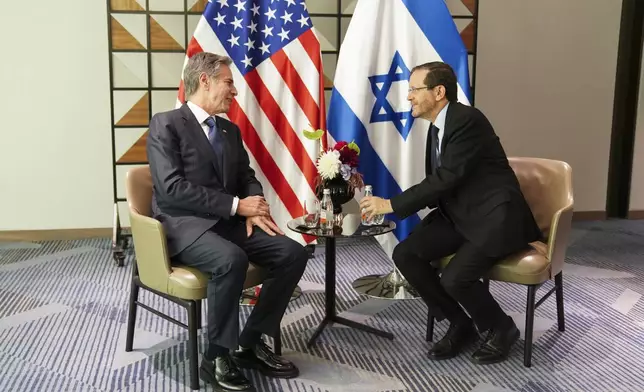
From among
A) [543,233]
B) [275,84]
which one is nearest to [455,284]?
[543,233]

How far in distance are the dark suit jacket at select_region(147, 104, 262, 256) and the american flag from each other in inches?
40.5

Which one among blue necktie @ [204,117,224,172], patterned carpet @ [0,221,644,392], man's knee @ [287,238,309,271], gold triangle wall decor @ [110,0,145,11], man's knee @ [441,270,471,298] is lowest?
patterned carpet @ [0,221,644,392]

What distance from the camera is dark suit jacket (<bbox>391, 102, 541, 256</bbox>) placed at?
118 inches

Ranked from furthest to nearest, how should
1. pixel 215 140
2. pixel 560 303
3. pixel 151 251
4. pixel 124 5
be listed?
pixel 124 5, pixel 560 303, pixel 215 140, pixel 151 251

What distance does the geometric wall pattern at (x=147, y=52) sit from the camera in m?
5.03

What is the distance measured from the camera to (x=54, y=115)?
5.27 m

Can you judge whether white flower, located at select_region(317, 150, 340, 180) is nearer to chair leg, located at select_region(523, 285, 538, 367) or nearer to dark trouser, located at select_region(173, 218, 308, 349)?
dark trouser, located at select_region(173, 218, 308, 349)

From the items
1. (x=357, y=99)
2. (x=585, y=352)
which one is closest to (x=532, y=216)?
(x=585, y=352)

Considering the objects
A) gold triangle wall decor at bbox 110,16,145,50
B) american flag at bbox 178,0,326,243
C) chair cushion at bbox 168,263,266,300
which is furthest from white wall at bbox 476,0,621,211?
chair cushion at bbox 168,263,266,300

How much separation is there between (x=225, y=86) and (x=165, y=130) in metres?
0.36

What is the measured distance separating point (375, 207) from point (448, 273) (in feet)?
1.51

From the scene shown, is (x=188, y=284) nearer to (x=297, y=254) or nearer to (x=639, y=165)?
(x=297, y=254)

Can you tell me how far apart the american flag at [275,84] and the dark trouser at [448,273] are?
1.11 metres

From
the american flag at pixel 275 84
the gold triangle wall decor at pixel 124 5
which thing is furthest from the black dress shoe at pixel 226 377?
the gold triangle wall decor at pixel 124 5
